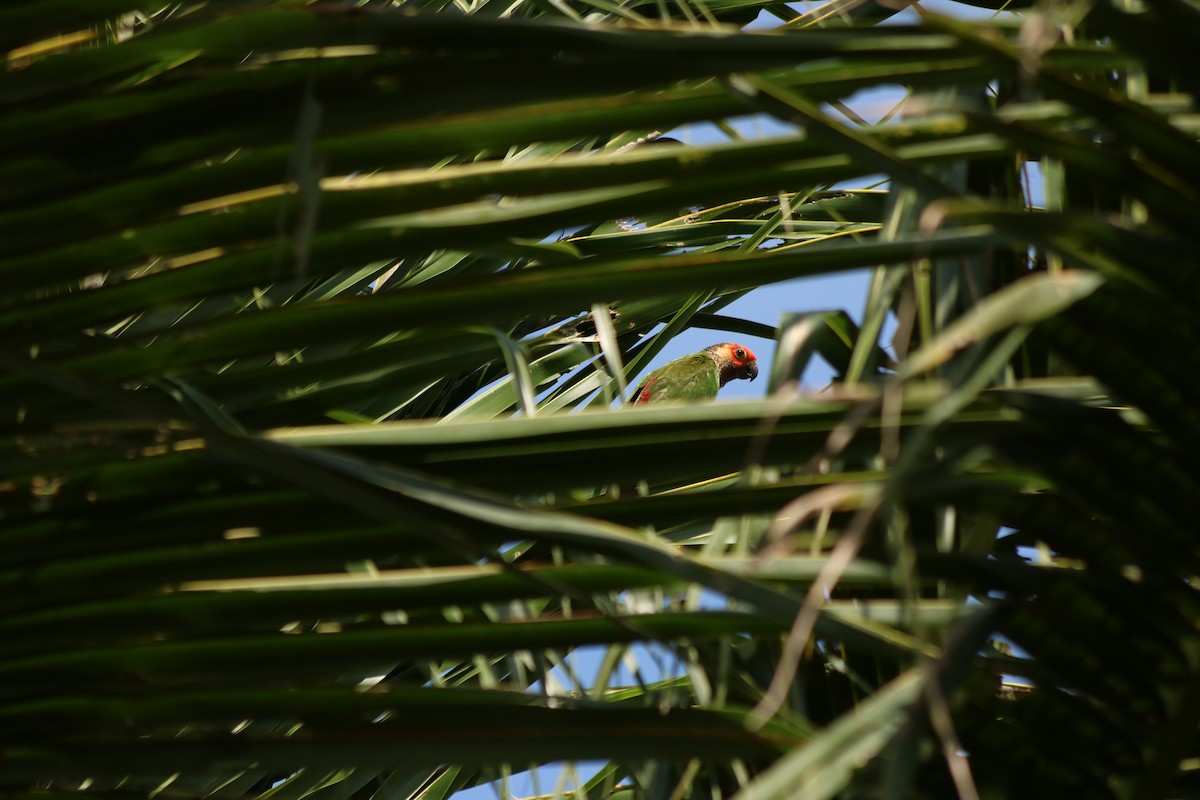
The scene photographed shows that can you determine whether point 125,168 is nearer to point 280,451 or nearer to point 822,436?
point 280,451

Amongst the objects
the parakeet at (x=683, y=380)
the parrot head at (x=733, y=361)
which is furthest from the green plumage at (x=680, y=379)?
the parrot head at (x=733, y=361)

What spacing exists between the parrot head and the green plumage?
92 centimetres

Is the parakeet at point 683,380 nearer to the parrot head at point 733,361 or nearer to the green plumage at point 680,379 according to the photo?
the green plumage at point 680,379

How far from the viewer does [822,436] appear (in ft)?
1.85

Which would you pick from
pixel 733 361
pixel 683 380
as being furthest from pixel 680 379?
pixel 733 361

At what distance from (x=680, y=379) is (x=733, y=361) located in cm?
117

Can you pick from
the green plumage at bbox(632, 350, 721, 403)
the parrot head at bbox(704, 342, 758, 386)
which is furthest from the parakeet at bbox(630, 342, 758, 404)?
the parrot head at bbox(704, 342, 758, 386)

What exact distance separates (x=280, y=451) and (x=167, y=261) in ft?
0.64

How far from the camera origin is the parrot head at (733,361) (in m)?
4.97

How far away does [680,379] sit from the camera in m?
3.91

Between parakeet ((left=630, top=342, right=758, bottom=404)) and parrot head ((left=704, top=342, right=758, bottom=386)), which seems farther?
parrot head ((left=704, top=342, right=758, bottom=386))

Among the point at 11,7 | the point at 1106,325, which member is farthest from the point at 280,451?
the point at 1106,325

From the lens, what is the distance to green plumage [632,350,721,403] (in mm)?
3912

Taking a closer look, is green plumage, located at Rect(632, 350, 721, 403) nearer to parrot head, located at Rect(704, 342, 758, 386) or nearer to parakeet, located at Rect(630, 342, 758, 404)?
parakeet, located at Rect(630, 342, 758, 404)
